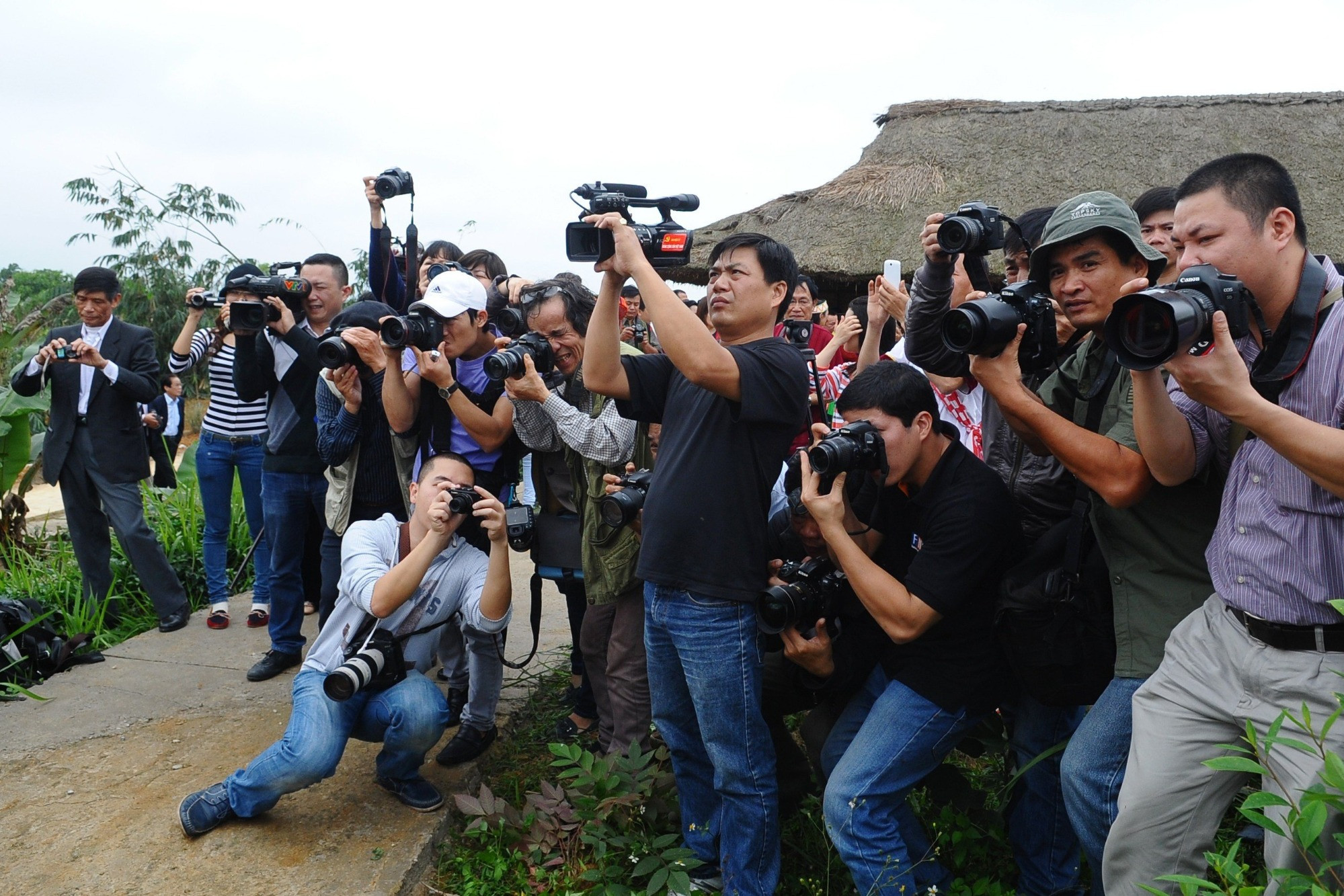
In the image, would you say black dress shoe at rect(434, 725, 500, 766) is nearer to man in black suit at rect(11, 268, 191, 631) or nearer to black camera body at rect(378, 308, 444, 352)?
black camera body at rect(378, 308, 444, 352)

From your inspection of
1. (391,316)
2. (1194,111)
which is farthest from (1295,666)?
(1194,111)

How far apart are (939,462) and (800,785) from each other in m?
1.08

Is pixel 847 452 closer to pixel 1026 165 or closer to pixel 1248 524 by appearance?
pixel 1248 524

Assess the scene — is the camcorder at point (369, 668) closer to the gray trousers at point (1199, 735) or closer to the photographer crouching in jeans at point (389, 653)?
the photographer crouching in jeans at point (389, 653)

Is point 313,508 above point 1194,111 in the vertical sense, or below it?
below

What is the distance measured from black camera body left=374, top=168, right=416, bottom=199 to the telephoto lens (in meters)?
2.23

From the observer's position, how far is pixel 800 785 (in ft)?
9.60

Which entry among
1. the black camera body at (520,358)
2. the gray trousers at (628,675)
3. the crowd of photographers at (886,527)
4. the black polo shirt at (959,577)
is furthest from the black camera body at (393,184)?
the black polo shirt at (959,577)

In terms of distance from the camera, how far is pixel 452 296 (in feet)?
12.0

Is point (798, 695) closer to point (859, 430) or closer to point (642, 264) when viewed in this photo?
point (859, 430)

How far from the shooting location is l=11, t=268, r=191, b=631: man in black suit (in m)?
5.03

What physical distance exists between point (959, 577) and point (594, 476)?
1351 mm

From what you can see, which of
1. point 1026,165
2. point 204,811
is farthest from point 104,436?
point 1026,165

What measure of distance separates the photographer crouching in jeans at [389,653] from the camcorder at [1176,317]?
1919mm
